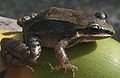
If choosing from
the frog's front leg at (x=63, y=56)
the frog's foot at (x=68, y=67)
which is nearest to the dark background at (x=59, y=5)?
the frog's front leg at (x=63, y=56)

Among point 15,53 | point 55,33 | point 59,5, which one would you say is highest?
point 55,33

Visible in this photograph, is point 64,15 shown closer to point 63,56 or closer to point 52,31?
point 52,31

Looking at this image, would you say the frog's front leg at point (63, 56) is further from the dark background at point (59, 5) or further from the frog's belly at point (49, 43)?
the dark background at point (59, 5)

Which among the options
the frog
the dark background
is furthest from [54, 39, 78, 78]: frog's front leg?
the dark background

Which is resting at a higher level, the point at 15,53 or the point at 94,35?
the point at 94,35

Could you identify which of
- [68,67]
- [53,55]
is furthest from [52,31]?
[68,67]

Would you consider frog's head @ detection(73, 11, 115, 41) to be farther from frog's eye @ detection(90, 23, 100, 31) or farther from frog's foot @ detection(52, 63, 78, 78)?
frog's foot @ detection(52, 63, 78, 78)

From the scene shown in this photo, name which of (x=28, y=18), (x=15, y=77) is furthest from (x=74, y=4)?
(x=15, y=77)

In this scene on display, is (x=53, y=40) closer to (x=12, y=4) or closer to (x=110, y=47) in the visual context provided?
(x=110, y=47)
